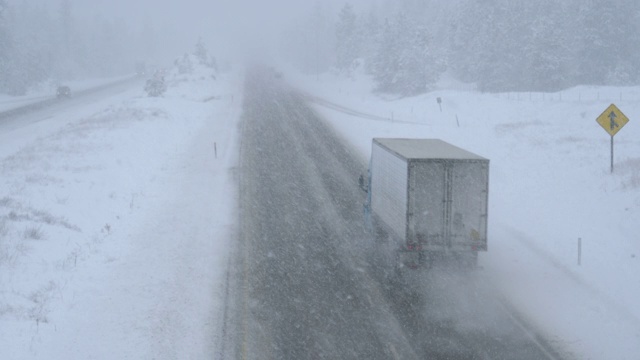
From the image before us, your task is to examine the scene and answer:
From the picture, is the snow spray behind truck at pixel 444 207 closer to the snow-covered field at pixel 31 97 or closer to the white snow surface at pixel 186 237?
the white snow surface at pixel 186 237

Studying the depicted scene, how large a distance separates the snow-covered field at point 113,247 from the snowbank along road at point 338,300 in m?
0.79

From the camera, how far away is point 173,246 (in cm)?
1454

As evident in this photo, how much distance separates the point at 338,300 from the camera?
36.9 ft

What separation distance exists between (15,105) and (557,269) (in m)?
60.7

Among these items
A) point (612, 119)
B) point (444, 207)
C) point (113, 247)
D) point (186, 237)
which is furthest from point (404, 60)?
point (444, 207)

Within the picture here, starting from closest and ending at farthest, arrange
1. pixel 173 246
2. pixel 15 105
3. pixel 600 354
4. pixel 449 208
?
pixel 600 354
pixel 449 208
pixel 173 246
pixel 15 105

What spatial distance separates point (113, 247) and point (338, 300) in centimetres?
675

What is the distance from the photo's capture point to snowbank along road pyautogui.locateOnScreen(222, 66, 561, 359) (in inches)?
365

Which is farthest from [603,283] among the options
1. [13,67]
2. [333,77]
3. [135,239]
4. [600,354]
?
[333,77]

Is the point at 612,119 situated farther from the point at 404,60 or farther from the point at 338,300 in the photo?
the point at 404,60

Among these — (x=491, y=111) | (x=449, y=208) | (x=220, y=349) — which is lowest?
(x=220, y=349)

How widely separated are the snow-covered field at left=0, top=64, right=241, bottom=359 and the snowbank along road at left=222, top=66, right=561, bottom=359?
79 centimetres

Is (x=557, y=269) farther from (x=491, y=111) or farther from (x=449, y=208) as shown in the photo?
(x=491, y=111)

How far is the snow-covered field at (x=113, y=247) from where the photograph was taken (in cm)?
965
